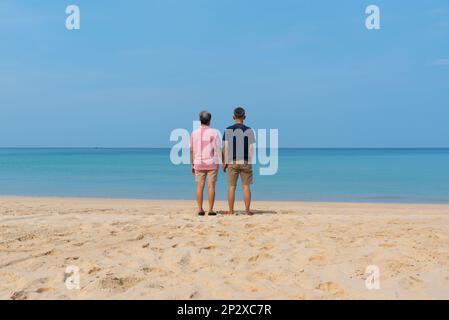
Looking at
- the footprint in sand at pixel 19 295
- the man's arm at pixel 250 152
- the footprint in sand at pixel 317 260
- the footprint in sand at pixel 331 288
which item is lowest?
the footprint in sand at pixel 331 288

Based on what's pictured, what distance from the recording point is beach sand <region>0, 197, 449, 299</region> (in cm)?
386

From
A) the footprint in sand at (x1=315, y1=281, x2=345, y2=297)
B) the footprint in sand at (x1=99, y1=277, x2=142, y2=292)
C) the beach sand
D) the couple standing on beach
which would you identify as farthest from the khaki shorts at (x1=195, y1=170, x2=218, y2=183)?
the footprint in sand at (x1=315, y1=281, x2=345, y2=297)

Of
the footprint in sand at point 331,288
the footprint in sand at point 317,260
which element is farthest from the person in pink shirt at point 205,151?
the footprint in sand at point 331,288

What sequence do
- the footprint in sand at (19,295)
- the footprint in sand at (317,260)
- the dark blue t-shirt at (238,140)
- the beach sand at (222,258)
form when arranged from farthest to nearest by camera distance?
→ the dark blue t-shirt at (238,140)
the footprint in sand at (317,260)
the beach sand at (222,258)
the footprint in sand at (19,295)

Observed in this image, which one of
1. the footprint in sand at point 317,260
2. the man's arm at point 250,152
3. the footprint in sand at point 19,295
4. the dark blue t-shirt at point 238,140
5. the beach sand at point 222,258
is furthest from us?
the man's arm at point 250,152

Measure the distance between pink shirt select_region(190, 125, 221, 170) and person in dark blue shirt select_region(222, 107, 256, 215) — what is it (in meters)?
0.15

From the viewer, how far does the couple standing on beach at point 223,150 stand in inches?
305

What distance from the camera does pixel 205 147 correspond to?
7816mm

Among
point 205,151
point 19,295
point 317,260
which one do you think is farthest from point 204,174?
point 19,295

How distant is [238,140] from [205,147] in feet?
1.85

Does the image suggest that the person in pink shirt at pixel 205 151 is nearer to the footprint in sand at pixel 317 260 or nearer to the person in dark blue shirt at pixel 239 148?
the person in dark blue shirt at pixel 239 148

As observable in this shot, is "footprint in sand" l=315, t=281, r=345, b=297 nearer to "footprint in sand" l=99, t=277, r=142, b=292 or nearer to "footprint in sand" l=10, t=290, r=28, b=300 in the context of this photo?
"footprint in sand" l=99, t=277, r=142, b=292

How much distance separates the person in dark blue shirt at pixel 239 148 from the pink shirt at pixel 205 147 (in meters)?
0.15

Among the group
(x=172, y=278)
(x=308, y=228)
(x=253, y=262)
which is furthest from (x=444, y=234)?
(x=172, y=278)
